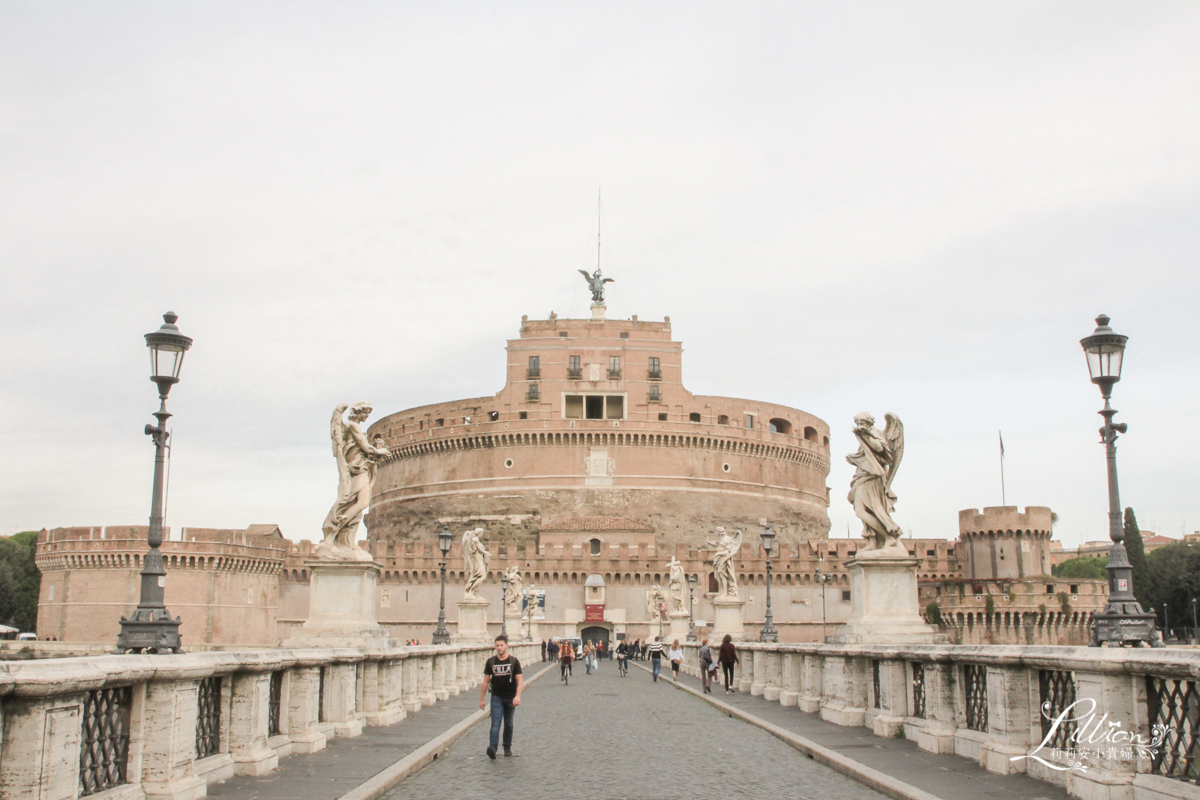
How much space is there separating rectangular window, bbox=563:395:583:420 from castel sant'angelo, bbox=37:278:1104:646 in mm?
131

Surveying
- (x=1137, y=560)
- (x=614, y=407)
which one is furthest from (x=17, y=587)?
(x=1137, y=560)

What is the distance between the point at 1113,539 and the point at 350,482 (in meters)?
8.24

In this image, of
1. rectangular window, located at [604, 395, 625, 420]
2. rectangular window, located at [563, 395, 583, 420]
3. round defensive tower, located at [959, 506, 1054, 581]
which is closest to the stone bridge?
round defensive tower, located at [959, 506, 1054, 581]

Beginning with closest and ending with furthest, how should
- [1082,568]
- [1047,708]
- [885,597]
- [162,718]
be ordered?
[162,718]
[1047,708]
[885,597]
[1082,568]

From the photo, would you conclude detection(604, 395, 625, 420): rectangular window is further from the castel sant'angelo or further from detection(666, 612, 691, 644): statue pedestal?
detection(666, 612, 691, 644): statue pedestal

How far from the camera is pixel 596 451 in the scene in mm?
71438

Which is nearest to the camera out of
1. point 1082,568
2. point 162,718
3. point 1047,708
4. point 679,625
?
point 162,718

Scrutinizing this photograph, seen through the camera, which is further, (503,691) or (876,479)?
(876,479)

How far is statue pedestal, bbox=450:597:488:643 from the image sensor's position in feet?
92.0

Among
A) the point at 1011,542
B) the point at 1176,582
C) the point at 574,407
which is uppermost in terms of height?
the point at 574,407

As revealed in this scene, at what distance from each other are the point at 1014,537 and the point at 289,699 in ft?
207

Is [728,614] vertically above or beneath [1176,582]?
beneath

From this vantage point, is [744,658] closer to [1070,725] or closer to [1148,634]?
[1148,634]

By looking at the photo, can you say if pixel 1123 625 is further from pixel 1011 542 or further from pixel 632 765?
pixel 1011 542
